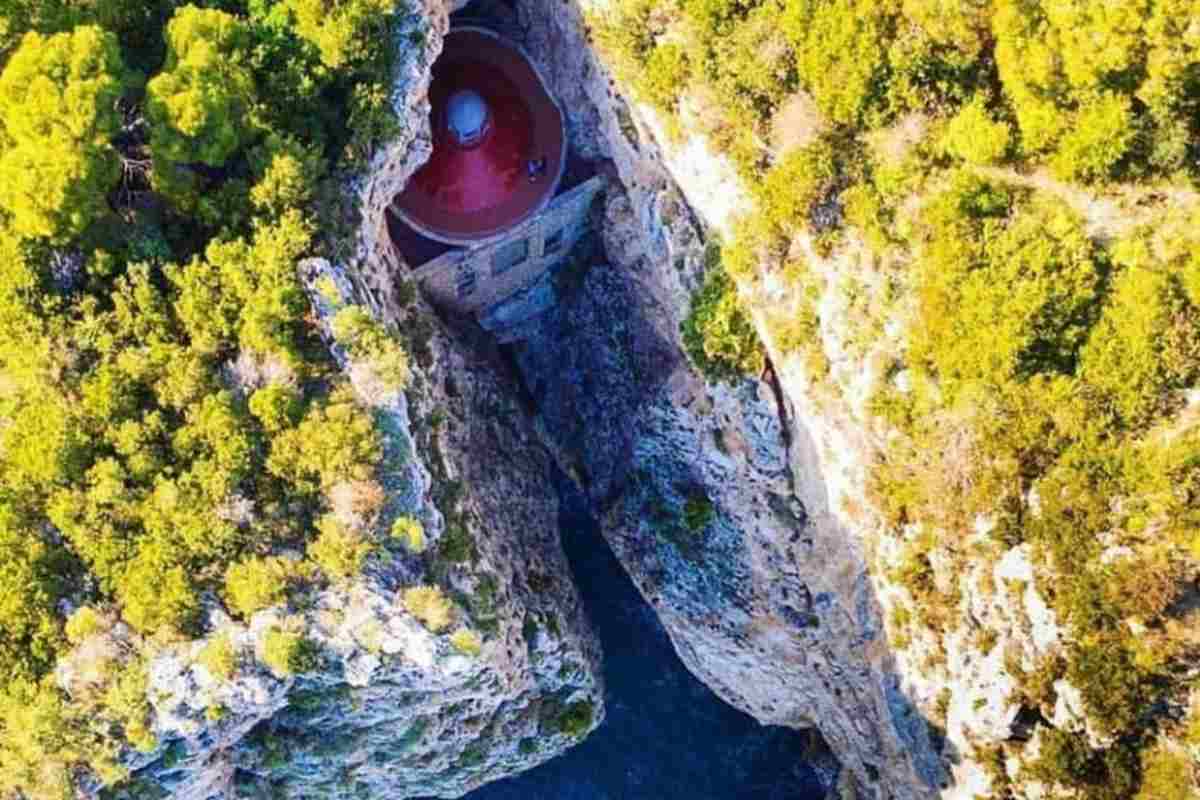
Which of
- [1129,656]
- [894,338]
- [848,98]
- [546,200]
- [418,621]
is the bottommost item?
[1129,656]

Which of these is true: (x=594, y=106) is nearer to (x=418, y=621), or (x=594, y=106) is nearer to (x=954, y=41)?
(x=954, y=41)

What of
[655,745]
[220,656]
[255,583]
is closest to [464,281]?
[255,583]

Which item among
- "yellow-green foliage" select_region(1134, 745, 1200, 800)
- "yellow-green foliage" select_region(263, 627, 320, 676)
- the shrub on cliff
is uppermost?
the shrub on cliff

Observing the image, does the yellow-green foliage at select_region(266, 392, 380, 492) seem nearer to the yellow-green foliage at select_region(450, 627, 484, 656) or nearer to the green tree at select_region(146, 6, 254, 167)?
the yellow-green foliage at select_region(450, 627, 484, 656)

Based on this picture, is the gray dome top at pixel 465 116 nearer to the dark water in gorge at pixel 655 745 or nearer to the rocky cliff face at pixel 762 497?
the rocky cliff face at pixel 762 497

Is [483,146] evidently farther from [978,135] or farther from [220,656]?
[220,656]

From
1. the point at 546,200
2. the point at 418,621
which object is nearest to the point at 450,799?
the point at 418,621

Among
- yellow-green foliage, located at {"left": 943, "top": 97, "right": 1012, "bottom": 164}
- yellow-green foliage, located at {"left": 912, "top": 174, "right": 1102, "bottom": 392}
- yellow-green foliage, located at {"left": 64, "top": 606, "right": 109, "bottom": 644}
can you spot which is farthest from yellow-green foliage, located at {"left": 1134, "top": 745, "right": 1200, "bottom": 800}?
yellow-green foliage, located at {"left": 64, "top": 606, "right": 109, "bottom": 644}
